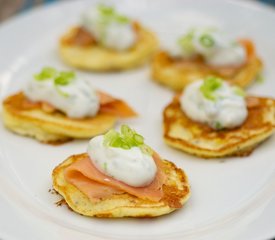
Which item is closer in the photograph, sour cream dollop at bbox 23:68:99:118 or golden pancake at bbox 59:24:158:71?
sour cream dollop at bbox 23:68:99:118

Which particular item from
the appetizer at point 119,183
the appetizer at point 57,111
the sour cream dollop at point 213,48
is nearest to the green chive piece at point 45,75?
the appetizer at point 57,111

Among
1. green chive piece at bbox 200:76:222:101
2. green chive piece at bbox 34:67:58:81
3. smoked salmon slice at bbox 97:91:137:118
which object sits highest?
green chive piece at bbox 200:76:222:101

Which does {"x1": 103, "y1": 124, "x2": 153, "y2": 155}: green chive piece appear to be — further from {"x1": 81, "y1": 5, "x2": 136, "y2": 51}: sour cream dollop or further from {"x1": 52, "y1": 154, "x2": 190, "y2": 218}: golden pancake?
{"x1": 81, "y1": 5, "x2": 136, "y2": 51}: sour cream dollop

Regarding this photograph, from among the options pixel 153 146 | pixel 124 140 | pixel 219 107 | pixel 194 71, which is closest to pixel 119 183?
pixel 124 140

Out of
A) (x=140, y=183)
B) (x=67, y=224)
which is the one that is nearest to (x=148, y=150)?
(x=140, y=183)

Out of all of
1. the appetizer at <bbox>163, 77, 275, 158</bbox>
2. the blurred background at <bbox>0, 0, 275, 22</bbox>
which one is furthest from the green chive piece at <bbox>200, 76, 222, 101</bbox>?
the blurred background at <bbox>0, 0, 275, 22</bbox>
